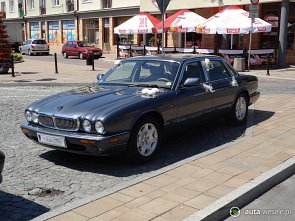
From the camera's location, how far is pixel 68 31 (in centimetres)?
4500

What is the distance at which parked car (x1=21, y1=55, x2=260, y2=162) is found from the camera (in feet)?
17.0

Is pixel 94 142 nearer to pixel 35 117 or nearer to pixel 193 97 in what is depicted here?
pixel 35 117

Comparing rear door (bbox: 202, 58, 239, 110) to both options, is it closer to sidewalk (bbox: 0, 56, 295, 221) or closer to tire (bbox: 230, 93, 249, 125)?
tire (bbox: 230, 93, 249, 125)

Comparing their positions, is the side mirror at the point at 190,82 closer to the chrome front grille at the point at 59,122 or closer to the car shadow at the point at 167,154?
the car shadow at the point at 167,154

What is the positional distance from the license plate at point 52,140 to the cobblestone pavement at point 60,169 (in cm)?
35

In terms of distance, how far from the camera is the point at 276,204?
447 centimetres

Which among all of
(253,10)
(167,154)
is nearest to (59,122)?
A: (167,154)

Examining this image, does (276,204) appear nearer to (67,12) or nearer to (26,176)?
(26,176)

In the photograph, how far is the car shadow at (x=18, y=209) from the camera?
159 inches

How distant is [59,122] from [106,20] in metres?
34.8

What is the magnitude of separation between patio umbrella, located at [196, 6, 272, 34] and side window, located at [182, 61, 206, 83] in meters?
15.1

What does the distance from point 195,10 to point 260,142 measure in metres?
24.3

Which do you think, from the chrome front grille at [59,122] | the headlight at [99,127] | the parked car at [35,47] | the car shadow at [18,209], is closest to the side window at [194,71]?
the headlight at [99,127]

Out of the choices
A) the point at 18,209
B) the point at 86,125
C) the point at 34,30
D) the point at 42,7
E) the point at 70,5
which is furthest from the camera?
the point at 34,30
